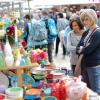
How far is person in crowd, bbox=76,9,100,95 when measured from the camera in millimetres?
3811

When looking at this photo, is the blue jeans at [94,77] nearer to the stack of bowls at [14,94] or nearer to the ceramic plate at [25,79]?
the ceramic plate at [25,79]

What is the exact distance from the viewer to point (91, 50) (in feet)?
12.6

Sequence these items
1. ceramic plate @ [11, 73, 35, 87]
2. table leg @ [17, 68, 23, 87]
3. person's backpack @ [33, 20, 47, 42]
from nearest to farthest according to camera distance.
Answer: table leg @ [17, 68, 23, 87]
ceramic plate @ [11, 73, 35, 87]
person's backpack @ [33, 20, 47, 42]

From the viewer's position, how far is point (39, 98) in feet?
8.95

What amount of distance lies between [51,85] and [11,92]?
16.5 inches

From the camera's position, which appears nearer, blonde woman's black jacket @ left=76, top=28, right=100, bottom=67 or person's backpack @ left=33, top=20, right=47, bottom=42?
blonde woman's black jacket @ left=76, top=28, right=100, bottom=67

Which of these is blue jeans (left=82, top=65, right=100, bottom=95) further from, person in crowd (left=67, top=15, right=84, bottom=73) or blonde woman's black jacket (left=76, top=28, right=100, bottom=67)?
person in crowd (left=67, top=15, right=84, bottom=73)

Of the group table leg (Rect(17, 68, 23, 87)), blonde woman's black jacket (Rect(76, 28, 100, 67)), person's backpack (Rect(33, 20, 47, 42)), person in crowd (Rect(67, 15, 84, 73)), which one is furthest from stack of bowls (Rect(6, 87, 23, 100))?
person's backpack (Rect(33, 20, 47, 42))

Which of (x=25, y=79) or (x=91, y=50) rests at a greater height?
(x=91, y=50)

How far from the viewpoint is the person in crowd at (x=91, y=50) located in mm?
3811

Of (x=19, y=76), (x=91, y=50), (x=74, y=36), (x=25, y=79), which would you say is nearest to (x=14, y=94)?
(x=19, y=76)

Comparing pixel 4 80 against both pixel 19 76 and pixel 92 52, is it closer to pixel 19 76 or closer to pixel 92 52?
pixel 19 76

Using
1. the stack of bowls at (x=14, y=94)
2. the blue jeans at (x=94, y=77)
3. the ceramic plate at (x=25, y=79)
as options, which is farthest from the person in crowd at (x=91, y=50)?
the stack of bowls at (x=14, y=94)

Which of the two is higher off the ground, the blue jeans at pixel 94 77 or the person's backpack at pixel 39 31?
the person's backpack at pixel 39 31
